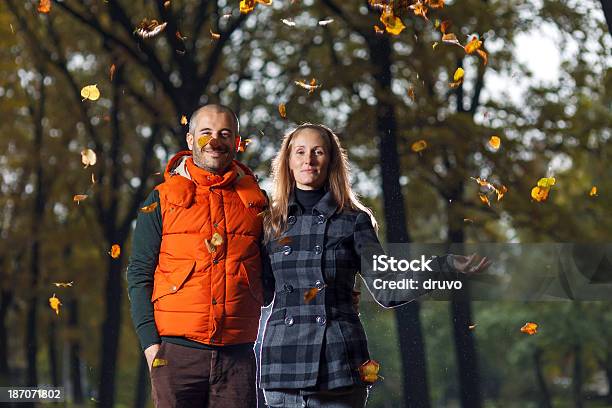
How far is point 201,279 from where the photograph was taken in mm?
3135

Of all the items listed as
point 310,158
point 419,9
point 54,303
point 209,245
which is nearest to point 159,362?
point 209,245

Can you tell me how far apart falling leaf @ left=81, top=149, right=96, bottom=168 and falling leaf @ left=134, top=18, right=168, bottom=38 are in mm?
1160

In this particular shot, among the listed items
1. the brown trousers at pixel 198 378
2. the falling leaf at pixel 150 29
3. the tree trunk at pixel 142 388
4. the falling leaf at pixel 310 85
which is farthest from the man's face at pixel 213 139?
the falling leaf at pixel 150 29

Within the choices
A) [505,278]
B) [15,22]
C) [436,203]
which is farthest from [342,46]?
[15,22]

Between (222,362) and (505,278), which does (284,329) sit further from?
(505,278)

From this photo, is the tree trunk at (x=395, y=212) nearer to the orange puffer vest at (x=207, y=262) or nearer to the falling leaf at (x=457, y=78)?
the falling leaf at (x=457, y=78)

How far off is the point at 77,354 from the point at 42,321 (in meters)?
0.89

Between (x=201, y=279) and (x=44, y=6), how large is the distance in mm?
5584

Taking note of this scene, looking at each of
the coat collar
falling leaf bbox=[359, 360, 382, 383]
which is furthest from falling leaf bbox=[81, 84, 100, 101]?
falling leaf bbox=[359, 360, 382, 383]

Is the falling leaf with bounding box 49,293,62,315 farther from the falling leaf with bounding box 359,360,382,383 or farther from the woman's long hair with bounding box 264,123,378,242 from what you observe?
the falling leaf with bounding box 359,360,382,383

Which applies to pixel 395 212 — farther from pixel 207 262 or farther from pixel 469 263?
pixel 207 262

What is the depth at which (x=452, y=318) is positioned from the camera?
671cm

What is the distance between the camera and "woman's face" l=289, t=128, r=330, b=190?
3.08 metres

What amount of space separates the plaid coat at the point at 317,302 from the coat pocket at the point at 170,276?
0.97ft
